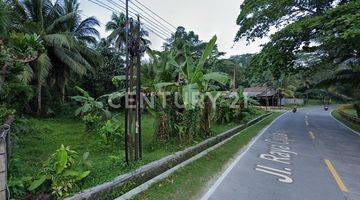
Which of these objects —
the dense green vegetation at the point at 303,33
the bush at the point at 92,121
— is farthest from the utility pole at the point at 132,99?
the dense green vegetation at the point at 303,33

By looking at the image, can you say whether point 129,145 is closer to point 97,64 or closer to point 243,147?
point 243,147

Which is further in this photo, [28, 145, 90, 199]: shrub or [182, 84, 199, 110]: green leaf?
[182, 84, 199, 110]: green leaf

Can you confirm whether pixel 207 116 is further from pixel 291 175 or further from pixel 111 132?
pixel 291 175

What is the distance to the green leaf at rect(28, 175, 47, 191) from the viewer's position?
5.48m

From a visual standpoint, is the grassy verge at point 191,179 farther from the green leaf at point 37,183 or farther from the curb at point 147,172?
the green leaf at point 37,183


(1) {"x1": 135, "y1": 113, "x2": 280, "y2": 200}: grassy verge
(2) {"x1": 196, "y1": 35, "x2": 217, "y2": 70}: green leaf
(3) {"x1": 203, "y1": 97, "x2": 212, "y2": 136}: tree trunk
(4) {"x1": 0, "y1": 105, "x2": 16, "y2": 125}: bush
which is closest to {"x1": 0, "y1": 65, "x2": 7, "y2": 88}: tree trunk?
(4) {"x1": 0, "y1": 105, "x2": 16, "y2": 125}: bush

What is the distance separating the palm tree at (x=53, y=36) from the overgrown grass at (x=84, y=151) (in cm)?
623

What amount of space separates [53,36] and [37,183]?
636 inches

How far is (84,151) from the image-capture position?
33.7ft

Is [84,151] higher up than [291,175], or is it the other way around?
[84,151]

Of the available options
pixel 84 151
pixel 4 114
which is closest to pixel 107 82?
pixel 84 151

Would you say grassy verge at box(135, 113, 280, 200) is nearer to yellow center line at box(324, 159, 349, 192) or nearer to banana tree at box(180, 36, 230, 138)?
banana tree at box(180, 36, 230, 138)

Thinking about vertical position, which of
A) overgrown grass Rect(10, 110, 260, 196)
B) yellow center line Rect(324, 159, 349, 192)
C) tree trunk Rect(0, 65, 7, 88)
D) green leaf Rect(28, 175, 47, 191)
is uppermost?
tree trunk Rect(0, 65, 7, 88)

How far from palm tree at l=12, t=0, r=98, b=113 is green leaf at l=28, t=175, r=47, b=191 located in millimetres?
14553
